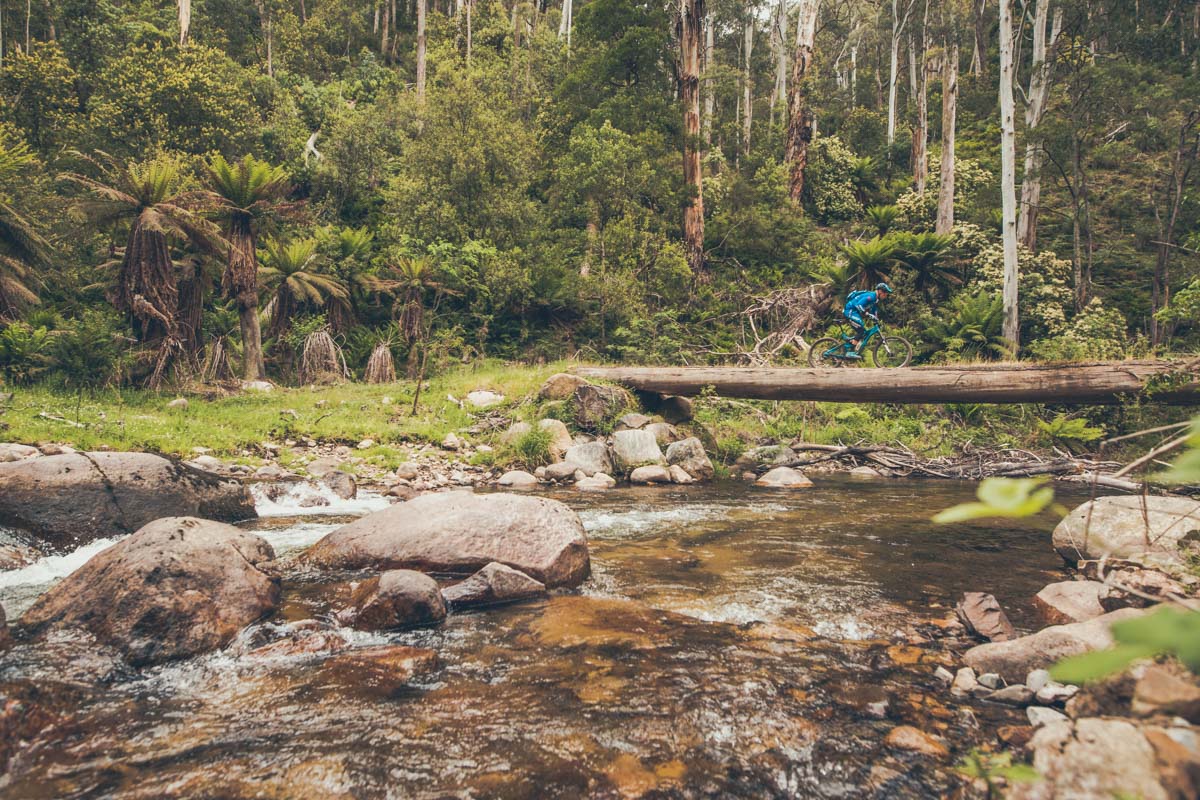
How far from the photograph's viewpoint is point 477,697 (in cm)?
318

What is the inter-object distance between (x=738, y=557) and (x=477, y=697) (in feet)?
10.4

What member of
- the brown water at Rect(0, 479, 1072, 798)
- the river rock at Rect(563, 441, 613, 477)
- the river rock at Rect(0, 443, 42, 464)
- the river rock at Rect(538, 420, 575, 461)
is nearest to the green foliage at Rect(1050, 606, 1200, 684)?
the brown water at Rect(0, 479, 1072, 798)

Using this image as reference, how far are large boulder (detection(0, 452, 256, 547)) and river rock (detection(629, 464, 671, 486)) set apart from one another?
5890mm

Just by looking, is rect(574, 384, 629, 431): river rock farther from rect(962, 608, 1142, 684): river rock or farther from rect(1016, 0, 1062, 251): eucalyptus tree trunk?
rect(1016, 0, 1062, 251): eucalyptus tree trunk

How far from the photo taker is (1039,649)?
10.9 ft

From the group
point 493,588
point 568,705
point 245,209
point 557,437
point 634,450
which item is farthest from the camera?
point 245,209

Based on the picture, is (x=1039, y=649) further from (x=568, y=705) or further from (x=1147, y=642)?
(x=1147, y=642)

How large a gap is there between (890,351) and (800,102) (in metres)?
15.5

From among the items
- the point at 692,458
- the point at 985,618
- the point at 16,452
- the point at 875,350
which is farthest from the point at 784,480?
the point at 16,452

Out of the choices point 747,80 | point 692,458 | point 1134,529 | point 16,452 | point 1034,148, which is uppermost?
point 747,80

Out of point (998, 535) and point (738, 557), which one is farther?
point (998, 535)

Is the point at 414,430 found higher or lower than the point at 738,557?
higher

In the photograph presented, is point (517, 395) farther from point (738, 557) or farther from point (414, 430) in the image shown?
point (738, 557)

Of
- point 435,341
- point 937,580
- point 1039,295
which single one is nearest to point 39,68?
point 435,341
